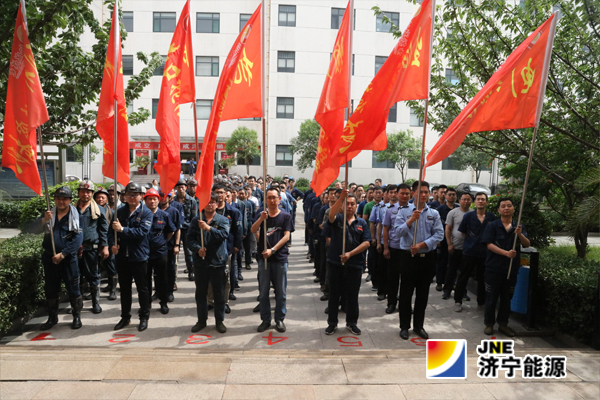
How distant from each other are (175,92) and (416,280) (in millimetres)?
4495

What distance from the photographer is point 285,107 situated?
41.5 meters

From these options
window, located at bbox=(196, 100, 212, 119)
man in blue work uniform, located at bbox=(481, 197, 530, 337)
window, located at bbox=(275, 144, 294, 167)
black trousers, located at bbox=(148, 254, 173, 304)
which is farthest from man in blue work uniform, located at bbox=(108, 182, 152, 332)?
window, located at bbox=(275, 144, 294, 167)

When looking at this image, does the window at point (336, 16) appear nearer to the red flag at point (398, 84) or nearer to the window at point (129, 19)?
the window at point (129, 19)

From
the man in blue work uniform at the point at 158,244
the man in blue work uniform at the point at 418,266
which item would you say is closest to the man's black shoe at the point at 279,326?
the man in blue work uniform at the point at 418,266

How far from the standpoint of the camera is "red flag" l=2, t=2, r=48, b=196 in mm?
6160

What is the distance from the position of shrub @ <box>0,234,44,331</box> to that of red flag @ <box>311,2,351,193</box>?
14.7 ft

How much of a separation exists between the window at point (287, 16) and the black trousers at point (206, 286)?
38.6 metres

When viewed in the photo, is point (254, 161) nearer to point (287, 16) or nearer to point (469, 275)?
point (287, 16)

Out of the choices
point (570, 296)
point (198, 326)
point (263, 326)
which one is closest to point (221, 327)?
point (198, 326)

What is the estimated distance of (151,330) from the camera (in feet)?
21.9

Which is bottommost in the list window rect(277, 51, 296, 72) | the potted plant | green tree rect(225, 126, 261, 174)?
the potted plant

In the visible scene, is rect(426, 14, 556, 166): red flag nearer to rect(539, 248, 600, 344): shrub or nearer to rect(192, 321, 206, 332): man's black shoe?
rect(539, 248, 600, 344): shrub

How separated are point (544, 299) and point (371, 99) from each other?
4128 mm

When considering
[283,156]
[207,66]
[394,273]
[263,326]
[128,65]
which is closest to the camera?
[263,326]
